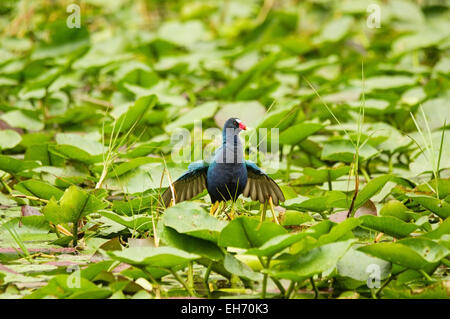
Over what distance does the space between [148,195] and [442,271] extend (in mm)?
964

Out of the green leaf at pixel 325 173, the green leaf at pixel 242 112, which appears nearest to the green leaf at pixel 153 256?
the green leaf at pixel 325 173

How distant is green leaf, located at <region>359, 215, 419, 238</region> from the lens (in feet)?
6.32

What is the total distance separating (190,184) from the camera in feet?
7.93

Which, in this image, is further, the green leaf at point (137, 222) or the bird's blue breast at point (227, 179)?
the bird's blue breast at point (227, 179)

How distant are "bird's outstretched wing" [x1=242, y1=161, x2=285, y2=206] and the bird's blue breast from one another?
33mm

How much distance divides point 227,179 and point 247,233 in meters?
0.54

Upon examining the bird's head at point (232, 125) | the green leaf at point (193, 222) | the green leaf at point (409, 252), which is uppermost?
the bird's head at point (232, 125)

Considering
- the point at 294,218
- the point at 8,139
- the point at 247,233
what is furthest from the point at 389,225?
the point at 8,139

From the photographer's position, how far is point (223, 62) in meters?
4.94

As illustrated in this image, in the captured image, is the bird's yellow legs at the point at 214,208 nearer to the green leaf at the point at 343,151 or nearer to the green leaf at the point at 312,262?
the green leaf at the point at 343,151

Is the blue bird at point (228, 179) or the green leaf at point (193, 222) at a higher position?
the blue bird at point (228, 179)

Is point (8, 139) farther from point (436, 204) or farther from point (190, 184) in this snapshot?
point (436, 204)

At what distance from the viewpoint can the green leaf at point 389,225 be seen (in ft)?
6.32

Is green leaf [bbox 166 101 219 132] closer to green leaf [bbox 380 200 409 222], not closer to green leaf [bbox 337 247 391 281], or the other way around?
green leaf [bbox 380 200 409 222]
